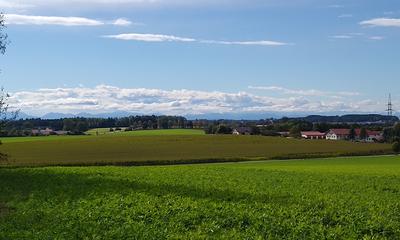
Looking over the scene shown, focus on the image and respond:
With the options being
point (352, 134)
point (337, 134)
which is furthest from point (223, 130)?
point (352, 134)

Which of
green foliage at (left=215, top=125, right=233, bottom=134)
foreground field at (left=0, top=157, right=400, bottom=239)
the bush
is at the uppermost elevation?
green foliage at (left=215, top=125, right=233, bottom=134)

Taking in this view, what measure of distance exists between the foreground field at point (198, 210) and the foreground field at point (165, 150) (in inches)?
1916

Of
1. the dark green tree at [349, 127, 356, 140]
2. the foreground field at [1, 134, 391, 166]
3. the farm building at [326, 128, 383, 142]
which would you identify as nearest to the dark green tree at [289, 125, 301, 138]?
the farm building at [326, 128, 383, 142]

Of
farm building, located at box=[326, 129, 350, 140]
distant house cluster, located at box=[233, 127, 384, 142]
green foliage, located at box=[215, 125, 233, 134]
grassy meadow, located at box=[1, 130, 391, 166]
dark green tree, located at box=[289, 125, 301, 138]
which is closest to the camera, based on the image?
grassy meadow, located at box=[1, 130, 391, 166]

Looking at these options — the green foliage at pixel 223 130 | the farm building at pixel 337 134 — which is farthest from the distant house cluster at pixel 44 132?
the farm building at pixel 337 134

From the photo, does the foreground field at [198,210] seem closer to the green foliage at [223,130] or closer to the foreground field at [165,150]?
the foreground field at [165,150]

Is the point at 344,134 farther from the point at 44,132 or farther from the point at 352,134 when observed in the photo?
the point at 44,132

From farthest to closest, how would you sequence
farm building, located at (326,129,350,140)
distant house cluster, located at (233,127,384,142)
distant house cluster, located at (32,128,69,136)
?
farm building, located at (326,129,350,140), distant house cluster, located at (233,127,384,142), distant house cluster, located at (32,128,69,136)

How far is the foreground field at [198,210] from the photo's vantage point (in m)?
16.1

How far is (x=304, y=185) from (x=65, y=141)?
9125 cm

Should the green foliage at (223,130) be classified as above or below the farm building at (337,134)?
above

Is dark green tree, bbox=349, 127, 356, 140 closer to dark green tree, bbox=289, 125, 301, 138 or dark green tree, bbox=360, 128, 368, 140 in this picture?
dark green tree, bbox=360, 128, 368, 140

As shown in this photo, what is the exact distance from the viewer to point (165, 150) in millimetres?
98688

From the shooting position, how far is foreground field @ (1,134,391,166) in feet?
270
